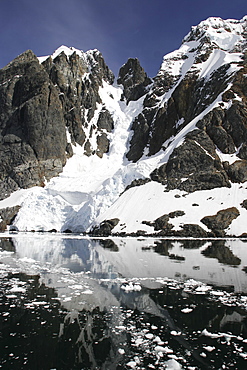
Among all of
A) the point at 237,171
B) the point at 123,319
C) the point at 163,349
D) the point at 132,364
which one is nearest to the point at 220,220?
the point at 237,171

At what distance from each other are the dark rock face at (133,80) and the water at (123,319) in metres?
123

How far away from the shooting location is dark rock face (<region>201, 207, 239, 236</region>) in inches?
1804

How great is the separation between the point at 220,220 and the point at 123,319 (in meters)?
41.5

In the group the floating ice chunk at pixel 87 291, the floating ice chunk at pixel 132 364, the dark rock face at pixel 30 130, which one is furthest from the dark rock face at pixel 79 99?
the floating ice chunk at pixel 132 364

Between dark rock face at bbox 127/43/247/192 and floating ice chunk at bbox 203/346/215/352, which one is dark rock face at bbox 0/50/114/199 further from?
floating ice chunk at bbox 203/346/215/352

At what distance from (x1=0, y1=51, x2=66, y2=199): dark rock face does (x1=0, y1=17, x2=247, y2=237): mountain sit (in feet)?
1.18

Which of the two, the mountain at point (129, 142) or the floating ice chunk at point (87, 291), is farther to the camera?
the mountain at point (129, 142)

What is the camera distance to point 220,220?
4691 centimetres

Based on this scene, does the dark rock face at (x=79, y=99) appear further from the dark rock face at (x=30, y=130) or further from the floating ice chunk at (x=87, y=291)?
the floating ice chunk at (x=87, y=291)

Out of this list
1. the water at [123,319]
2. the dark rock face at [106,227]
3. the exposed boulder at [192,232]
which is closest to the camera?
the water at [123,319]

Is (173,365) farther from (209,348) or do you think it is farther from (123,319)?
(123,319)

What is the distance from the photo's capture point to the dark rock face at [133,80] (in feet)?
424

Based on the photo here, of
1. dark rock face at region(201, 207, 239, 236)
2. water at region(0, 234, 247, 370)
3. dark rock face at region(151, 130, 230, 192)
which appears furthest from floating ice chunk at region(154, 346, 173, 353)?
dark rock face at region(151, 130, 230, 192)

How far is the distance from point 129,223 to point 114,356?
1733 inches
